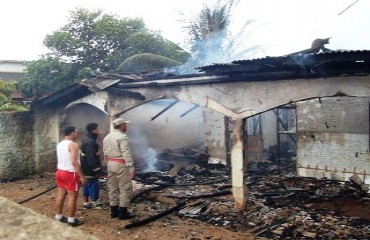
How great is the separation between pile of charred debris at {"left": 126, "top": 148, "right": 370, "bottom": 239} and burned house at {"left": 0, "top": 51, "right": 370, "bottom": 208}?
26.7 inches

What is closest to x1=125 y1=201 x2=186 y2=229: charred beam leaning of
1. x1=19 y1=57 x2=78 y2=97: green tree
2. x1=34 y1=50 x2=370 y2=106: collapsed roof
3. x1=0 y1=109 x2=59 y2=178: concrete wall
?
x1=34 y1=50 x2=370 y2=106: collapsed roof

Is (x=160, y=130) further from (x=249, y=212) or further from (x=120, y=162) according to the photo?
(x=120, y=162)

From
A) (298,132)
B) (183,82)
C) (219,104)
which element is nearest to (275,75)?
(219,104)

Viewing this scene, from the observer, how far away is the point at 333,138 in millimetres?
11203

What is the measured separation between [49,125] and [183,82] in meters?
6.43

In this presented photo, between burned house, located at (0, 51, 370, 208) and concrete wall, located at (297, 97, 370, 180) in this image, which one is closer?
burned house, located at (0, 51, 370, 208)

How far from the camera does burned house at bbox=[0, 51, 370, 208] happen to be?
22.8ft

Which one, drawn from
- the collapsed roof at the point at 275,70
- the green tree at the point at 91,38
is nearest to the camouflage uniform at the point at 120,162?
the collapsed roof at the point at 275,70

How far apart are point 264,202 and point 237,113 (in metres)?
2.47

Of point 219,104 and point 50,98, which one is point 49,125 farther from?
point 219,104

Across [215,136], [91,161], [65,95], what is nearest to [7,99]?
[65,95]

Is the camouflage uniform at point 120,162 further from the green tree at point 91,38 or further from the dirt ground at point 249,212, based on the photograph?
the green tree at point 91,38

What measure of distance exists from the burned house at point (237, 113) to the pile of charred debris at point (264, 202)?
68 centimetres

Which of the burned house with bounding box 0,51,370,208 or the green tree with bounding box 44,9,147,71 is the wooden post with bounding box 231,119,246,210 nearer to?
the burned house with bounding box 0,51,370,208
